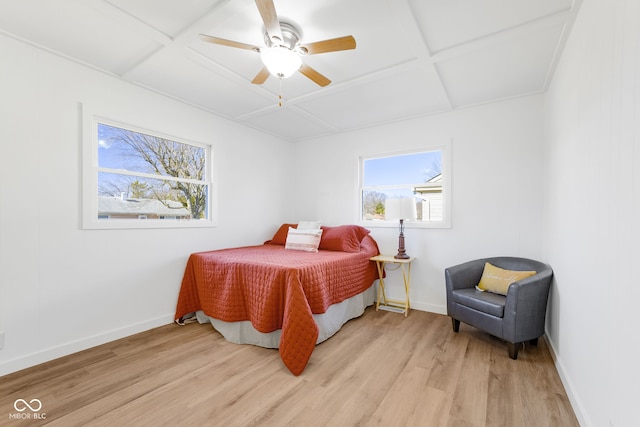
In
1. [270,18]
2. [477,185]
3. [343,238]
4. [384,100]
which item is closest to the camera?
[270,18]

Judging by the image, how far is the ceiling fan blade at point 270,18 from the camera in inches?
56.9

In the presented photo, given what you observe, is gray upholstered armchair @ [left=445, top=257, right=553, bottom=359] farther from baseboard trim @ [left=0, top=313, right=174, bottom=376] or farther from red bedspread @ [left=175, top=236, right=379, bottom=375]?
baseboard trim @ [left=0, top=313, right=174, bottom=376]

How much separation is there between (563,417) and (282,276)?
6.51 ft

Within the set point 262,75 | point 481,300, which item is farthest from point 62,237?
point 481,300

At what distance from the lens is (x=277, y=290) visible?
2.36 meters

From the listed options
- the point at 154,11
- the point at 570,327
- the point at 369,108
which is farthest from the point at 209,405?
the point at 369,108

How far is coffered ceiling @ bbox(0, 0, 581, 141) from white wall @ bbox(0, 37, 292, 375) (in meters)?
0.23

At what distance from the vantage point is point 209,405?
5.61ft

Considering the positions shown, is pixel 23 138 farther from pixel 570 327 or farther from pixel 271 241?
pixel 570 327

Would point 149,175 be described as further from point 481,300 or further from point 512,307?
point 512,307

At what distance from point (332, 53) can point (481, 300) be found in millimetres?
2442

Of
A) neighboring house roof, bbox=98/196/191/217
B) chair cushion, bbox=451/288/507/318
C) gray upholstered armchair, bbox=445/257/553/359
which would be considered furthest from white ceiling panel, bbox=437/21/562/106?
neighboring house roof, bbox=98/196/191/217

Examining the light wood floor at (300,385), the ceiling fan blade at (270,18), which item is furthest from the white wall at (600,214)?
the ceiling fan blade at (270,18)

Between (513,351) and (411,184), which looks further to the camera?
(411,184)
